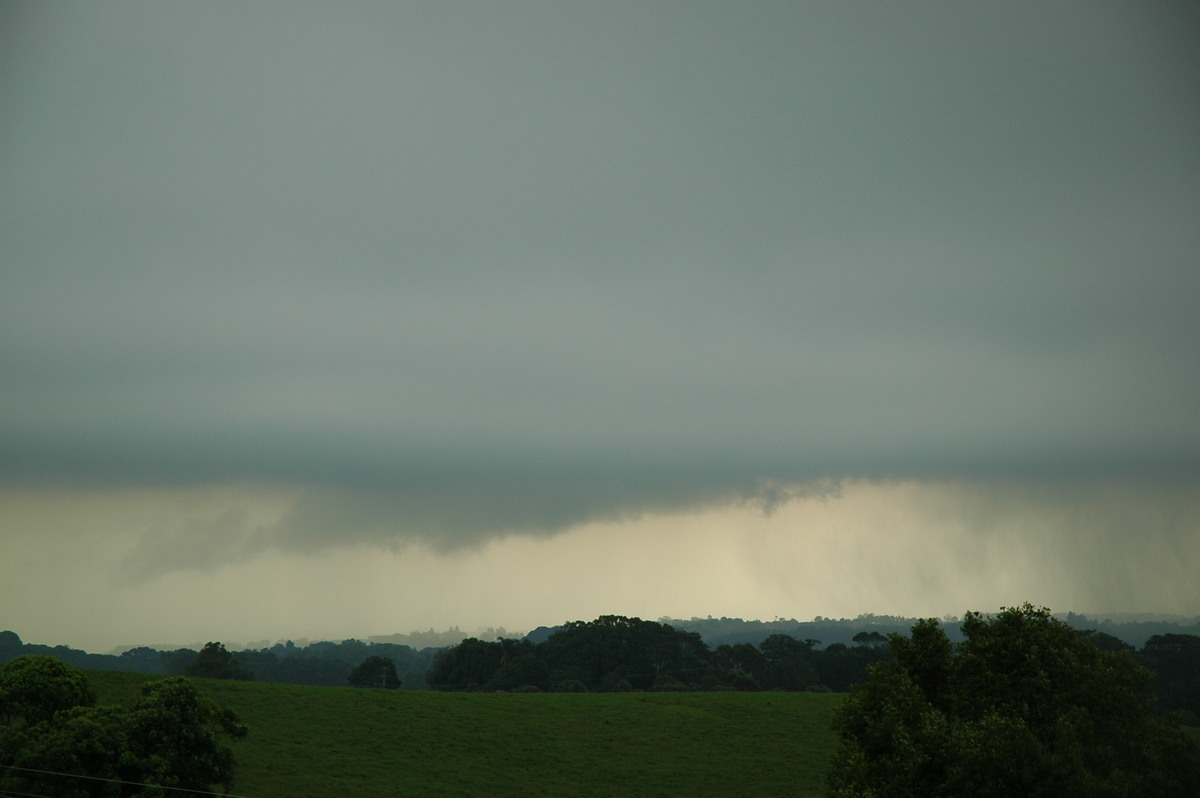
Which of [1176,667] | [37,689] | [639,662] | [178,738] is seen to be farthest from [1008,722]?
[639,662]

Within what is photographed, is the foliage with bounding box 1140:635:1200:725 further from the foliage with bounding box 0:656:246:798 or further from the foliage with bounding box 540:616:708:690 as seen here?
the foliage with bounding box 0:656:246:798

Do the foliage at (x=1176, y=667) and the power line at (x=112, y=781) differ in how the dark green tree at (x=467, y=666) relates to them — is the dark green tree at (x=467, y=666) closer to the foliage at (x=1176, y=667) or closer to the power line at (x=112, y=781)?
the foliage at (x=1176, y=667)

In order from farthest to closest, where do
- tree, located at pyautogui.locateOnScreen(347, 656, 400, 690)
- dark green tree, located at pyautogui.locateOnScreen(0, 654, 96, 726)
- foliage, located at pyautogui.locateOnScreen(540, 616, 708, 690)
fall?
foliage, located at pyautogui.locateOnScreen(540, 616, 708, 690) < tree, located at pyautogui.locateOnScreen(347, 656, 400, 690) < dark green tree, located at pyautogui.locateOnScreen(0, 654, 96, 726)

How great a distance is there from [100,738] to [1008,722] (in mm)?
32929

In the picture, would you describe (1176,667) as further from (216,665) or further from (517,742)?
(216,665)

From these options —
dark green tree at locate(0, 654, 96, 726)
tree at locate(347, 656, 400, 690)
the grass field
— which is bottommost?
the grass field

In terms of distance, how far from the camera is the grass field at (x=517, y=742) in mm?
65125

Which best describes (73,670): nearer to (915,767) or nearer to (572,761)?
(915,767)

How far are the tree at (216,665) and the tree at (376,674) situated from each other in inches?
548

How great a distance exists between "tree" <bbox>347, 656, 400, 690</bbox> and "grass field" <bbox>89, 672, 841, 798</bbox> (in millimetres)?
34604

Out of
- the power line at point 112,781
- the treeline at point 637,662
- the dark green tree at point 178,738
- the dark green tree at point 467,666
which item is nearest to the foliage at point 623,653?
the treeline at point 637,662

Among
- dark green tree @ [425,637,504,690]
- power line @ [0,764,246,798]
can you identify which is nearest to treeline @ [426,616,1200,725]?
dark green tree @ [425,637,504,690]

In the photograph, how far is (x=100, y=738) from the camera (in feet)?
116

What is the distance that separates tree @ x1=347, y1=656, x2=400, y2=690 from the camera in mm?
123812
